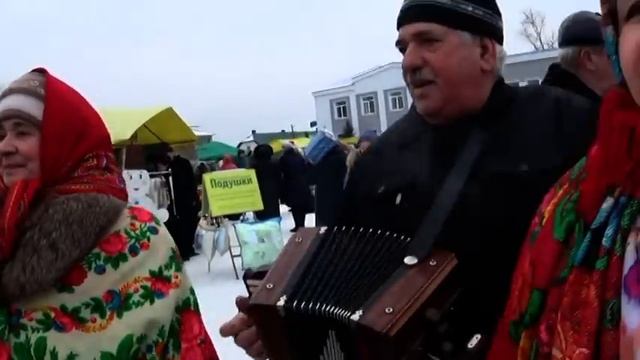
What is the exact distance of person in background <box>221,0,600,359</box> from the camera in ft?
5.20

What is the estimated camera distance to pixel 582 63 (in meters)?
2.58

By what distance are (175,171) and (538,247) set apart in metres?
8.89

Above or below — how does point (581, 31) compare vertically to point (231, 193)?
above

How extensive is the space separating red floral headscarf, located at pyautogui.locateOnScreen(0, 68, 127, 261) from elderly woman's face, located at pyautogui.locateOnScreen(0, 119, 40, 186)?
0.02 metres

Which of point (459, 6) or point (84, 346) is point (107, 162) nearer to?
point (84, 346)

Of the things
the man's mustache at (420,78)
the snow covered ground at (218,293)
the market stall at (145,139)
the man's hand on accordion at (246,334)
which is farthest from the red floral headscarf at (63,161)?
the market stall at (145,139)

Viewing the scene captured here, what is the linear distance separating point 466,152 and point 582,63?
1180mm

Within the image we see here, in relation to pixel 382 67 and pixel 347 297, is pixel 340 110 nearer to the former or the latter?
pixel 382 67

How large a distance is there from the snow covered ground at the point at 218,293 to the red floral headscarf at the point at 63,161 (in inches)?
115

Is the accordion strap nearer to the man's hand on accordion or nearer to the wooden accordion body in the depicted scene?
the wooden accordion body

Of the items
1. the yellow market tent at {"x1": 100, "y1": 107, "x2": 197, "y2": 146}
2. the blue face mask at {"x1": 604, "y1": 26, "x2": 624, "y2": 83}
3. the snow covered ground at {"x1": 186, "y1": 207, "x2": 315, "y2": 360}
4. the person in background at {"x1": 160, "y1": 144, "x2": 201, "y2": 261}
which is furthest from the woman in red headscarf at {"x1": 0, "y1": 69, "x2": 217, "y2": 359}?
the person in background at {"x1": 160, "y1": 144, "x2": 201, "y2": 261}

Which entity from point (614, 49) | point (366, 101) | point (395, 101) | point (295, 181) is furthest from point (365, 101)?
point (614, 49)

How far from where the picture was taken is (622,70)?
3.19ft

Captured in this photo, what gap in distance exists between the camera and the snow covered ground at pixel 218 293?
16.6 ft
